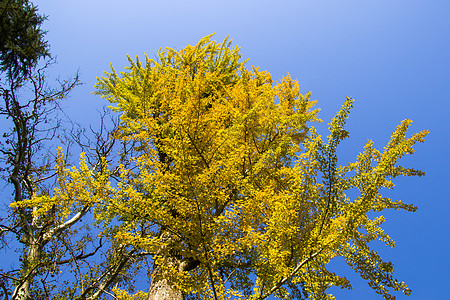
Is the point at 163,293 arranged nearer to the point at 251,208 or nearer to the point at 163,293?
the point at 163,293

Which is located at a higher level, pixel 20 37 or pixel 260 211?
pixel 20 37

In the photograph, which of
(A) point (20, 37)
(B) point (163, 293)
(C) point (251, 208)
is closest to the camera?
(C) point (251, 208)

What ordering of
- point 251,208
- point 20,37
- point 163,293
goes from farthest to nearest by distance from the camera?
point 20,37 → point 163,293 → point 251,208

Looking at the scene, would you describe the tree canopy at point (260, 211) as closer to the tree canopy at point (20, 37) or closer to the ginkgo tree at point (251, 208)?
the ginkgo tree at point (251, 208)

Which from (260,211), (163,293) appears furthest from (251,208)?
(163,293)

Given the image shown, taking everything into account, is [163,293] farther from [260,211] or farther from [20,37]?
[20,37]

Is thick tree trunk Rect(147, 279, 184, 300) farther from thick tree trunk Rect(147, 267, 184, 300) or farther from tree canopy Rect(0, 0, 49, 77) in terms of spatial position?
tree canopy Rect(0, 0, 49, 77)

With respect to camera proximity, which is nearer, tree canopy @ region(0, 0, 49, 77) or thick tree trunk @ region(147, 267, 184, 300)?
thick tree trunk @ region(147, 267, 184, 300)

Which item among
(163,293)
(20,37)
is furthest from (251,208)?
(20,37)

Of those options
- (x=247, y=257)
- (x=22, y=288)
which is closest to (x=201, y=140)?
(x=247, y=257)

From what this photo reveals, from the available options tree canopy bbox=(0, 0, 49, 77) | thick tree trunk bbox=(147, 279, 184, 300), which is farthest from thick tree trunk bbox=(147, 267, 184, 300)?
tree canopy bbox=(0, 0, 49, 77)

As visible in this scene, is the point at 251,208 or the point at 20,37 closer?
the point at 251,208

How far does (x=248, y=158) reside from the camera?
4418mm

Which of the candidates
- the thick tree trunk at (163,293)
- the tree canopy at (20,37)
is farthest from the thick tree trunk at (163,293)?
the tree canopy at (20,37)
